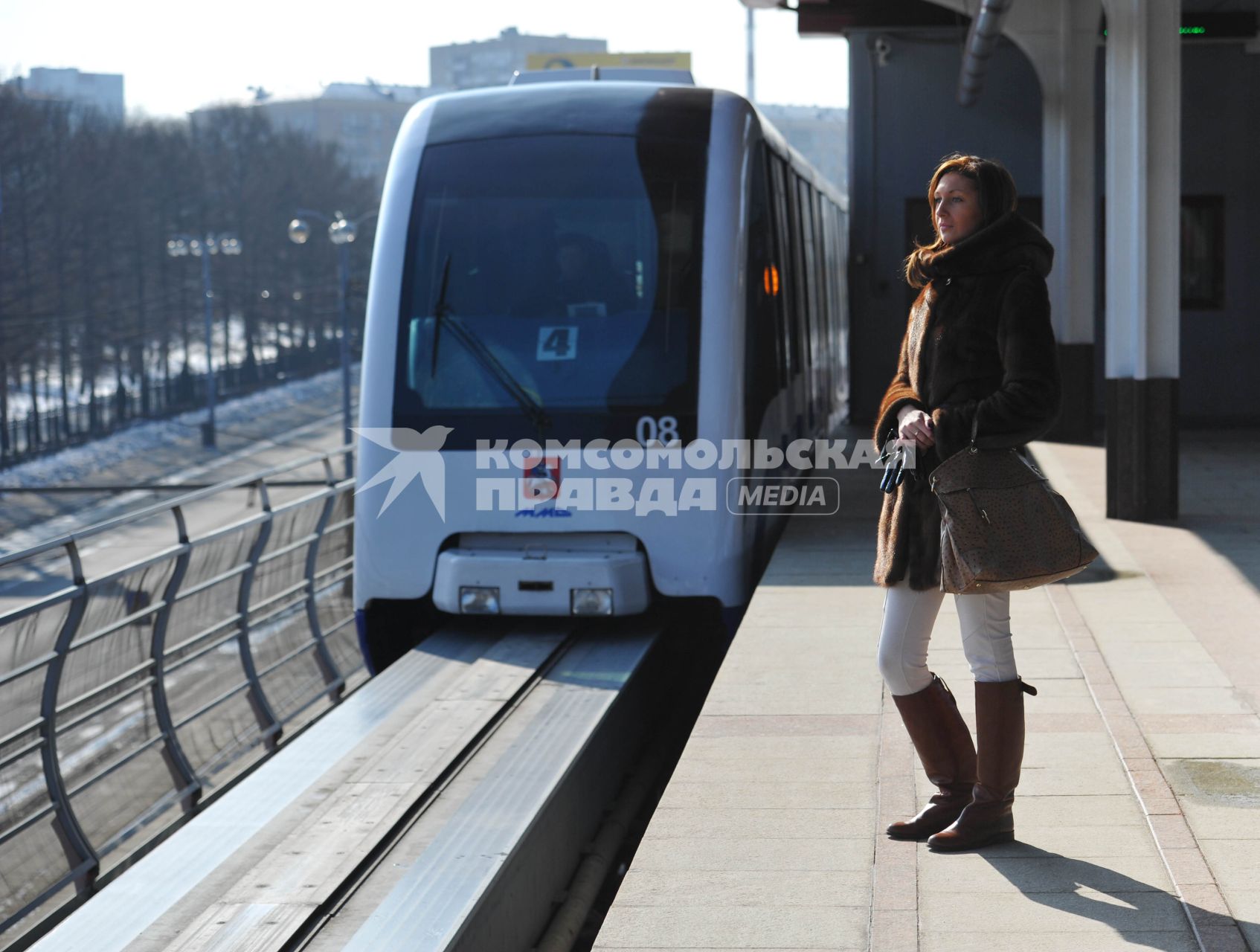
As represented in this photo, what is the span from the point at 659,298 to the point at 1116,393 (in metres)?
4.24

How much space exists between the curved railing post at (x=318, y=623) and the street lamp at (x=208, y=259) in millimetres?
40414

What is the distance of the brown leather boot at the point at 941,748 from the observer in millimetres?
4414

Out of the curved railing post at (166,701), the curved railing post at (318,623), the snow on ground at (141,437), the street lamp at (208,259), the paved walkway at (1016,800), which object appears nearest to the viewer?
the paved walkway at (1016,800)

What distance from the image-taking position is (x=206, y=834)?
5.84 meters

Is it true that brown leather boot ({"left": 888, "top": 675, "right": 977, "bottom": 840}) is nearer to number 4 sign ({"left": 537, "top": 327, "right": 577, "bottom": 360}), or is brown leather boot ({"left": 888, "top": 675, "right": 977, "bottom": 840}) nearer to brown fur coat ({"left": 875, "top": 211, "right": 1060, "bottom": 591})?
brown fur coat ({"left": 875, "top": 211, "right": 1060, "bottom": 591})

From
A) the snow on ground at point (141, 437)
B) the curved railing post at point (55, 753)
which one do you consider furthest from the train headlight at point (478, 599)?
the snow on ground at point (141, 437)

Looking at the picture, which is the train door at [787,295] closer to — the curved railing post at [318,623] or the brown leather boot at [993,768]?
the curved railing post at [318,623]

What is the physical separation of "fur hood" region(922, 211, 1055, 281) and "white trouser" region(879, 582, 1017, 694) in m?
0.81

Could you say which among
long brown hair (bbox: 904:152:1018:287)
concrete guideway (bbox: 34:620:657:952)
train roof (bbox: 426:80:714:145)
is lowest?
concrete guideway (bbox: 34:620:657:952)

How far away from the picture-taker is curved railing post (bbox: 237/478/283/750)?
8867 mm

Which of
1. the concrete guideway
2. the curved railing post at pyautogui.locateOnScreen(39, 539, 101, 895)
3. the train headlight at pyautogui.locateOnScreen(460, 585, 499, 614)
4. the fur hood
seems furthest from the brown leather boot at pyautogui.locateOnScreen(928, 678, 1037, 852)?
the train headlight at pyautogui.locateOnScreen(460, 585, 499, 614)

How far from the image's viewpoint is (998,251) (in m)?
4.07

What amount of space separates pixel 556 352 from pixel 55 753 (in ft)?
10.1

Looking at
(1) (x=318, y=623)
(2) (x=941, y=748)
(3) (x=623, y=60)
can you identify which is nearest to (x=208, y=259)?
(3) (x=623, y=60)
